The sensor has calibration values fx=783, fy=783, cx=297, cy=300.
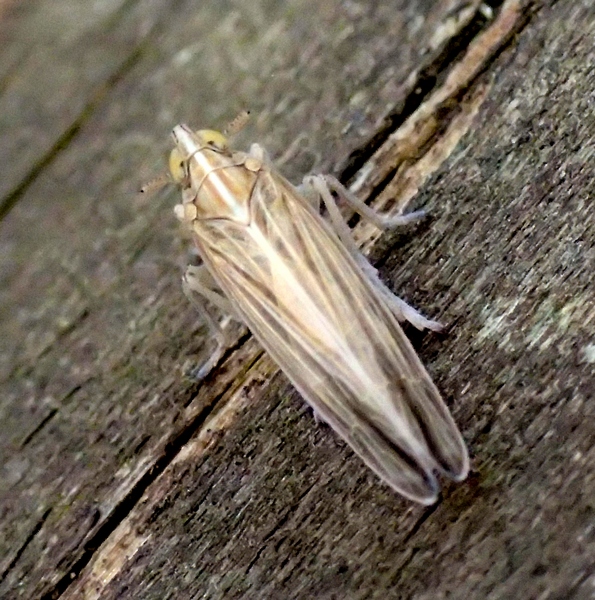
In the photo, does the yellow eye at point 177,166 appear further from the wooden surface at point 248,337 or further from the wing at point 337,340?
the wing at point 337,340

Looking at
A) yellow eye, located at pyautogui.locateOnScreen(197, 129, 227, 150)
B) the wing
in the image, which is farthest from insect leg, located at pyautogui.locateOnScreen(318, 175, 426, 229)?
yellow eye, located at pyautogui.locateOnScreen(197, 129, 227, 150)

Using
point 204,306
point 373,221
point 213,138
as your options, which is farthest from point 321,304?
point 213,138

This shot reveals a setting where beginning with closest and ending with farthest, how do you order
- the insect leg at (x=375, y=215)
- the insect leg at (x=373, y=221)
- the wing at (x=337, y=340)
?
the wing at (x=337, y=340)
the insect leg at (x=373, y=221)
the insect leg at (x=375, y=215)

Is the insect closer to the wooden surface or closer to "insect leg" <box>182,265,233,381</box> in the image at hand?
"insect leg" <box>182,265,233,381</box>

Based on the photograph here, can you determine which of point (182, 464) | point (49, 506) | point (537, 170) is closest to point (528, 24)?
point (537, 170)

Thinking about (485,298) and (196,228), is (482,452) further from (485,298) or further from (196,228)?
(196,228)

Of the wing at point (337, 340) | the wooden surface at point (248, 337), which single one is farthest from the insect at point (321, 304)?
the wooden surface at point (248, 337)

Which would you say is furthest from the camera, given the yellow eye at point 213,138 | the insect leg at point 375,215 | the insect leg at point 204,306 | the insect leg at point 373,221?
the yellow eye at point 213,138

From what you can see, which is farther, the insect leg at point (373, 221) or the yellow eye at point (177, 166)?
the yellow eye at point (177, 166)
